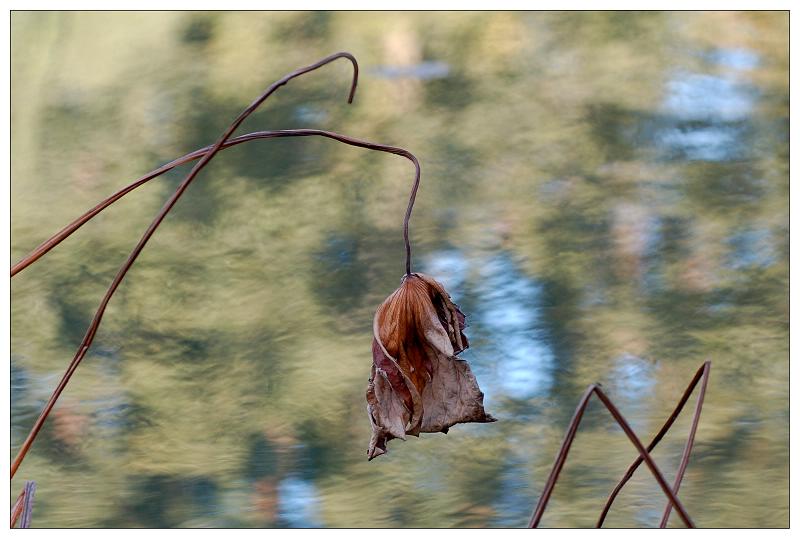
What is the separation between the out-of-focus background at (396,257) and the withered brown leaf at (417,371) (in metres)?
0.87

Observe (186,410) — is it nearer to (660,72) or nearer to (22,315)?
(22,315)

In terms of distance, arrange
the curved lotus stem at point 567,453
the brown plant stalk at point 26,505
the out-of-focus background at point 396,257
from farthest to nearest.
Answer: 1. the out-of-focus background at point 396,257
2. the brown plant stalk at point 26,505
3. the curved lotus stem at point 567,453

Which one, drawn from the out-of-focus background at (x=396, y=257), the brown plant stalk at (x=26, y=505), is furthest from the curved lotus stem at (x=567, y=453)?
the out-of-focus background at (x=396, y=257)

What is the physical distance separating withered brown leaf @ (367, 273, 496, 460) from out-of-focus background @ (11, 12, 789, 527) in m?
0.87

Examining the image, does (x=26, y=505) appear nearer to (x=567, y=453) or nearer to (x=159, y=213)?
(x=159, y=213)

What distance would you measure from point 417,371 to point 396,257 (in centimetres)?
97

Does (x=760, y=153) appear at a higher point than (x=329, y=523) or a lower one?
higher

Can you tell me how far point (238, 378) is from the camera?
142 centimetres

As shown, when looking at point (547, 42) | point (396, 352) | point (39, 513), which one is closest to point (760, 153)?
point (547, 42)

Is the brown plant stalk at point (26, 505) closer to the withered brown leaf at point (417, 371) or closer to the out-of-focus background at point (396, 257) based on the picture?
the withered brown leaf at point (417, 371)

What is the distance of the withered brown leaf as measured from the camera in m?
0.49

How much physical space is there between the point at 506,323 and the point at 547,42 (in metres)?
0.52

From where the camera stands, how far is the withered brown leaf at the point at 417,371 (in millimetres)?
490

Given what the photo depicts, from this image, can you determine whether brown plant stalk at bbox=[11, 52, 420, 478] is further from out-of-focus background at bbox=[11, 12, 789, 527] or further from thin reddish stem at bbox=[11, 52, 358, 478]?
out-of-focus background at bbox=[11, 12, 789, 527]
